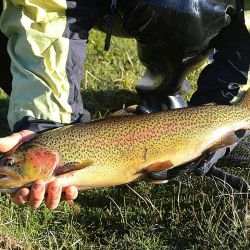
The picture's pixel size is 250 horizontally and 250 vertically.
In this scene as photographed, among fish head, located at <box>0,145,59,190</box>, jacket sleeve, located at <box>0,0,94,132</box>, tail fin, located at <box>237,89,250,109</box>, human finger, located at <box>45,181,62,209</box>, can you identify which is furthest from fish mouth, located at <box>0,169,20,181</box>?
tail fin, located at <box>237,89,250,109</box>

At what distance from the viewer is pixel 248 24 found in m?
3.15

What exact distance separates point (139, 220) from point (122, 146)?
41 centimetres

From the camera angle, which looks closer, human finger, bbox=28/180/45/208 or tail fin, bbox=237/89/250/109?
human finger, bbox=28/180/45/208

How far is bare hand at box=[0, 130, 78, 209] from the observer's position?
2242 millimetres

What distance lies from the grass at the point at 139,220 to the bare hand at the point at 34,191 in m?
0.17

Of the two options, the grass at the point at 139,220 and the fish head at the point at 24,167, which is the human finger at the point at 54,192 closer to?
the fish head at the point at 24,167

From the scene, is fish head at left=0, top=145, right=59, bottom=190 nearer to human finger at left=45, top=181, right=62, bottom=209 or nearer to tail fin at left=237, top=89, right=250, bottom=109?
human finger at left=45, top=181, right=62, bottom=209

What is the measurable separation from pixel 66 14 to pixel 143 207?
851 mm

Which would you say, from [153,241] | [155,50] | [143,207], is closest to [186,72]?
[155,50]

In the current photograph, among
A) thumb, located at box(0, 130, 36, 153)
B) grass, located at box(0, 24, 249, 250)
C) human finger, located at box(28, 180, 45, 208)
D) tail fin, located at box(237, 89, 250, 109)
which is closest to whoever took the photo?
human finger, located at box(28, 180, 45, 208)

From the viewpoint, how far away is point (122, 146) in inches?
97.0

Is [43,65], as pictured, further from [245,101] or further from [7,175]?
[245,101]

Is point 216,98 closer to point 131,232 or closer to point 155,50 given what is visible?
point 155,50

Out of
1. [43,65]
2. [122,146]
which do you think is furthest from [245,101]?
[43,65]
